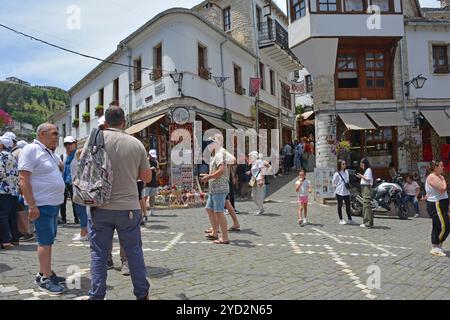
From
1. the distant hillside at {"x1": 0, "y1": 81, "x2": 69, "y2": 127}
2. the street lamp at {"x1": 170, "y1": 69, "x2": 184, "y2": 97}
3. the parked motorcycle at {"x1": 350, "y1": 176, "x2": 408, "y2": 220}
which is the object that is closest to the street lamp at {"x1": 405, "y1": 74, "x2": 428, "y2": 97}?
the parked motorcycle at {"x1": 350, "y1": 176, "x2": 408, "y2": 220}

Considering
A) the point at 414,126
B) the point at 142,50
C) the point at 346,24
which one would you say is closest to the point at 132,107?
the point at 142,50

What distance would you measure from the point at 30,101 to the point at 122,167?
351 feet

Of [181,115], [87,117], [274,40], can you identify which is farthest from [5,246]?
[87,117]

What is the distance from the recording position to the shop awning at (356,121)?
14180mm

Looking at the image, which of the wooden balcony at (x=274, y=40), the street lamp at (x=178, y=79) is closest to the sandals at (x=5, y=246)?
the street lamp at (x=178, y=79)

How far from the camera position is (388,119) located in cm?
1498

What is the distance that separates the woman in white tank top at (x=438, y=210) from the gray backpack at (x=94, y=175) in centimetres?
560

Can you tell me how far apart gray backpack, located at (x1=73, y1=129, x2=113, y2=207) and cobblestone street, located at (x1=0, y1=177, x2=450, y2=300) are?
1.25 metres

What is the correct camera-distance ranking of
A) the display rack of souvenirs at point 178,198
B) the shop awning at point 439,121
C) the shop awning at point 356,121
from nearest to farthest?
the display rack of souvenirs at point 178,198 < the shop awning at point 356,121 < the shop awning at point 439,121

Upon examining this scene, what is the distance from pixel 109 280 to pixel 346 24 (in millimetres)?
13507

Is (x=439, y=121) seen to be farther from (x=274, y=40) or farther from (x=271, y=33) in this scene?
(x=271, y=33)

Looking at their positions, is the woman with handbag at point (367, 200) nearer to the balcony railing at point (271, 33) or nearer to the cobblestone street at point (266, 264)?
the cobblestone street at point (266, 264)

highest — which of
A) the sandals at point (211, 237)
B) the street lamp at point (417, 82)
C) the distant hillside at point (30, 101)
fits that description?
the distant hillside at point (30, 101)
